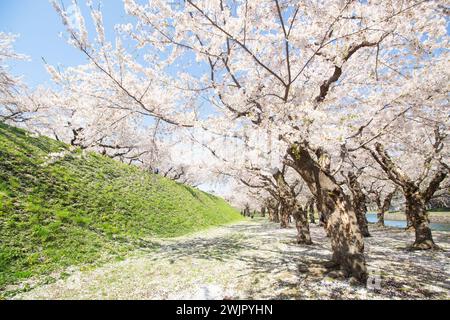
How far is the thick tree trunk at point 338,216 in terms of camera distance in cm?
649

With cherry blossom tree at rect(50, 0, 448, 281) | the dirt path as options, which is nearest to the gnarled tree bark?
the dirt path

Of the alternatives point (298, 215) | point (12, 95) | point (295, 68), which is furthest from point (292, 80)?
point (12, 95)

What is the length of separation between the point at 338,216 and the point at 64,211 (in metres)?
10.7

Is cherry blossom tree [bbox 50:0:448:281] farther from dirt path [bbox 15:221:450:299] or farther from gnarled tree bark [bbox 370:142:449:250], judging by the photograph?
gnarled tree bark [bbox 370:142:449:250]

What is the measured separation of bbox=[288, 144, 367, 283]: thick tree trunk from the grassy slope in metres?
6.73

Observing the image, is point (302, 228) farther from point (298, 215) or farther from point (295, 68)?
point (295, 68)

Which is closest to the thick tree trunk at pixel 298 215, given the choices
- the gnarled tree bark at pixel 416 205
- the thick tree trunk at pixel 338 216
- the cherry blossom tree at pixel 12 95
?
the gnarled tree bark at pixel 416 205

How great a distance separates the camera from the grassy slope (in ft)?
25.8

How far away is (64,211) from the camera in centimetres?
1069

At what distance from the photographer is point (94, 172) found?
53.1 ft

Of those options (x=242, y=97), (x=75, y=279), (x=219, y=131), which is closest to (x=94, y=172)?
(x=75, y=279)
